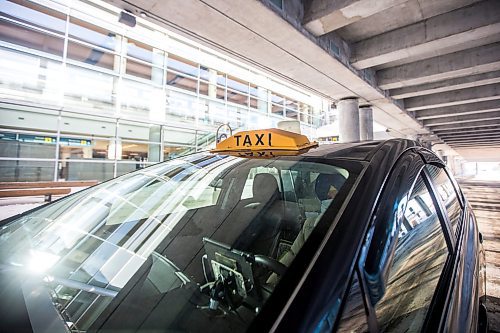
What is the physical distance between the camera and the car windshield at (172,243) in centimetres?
89

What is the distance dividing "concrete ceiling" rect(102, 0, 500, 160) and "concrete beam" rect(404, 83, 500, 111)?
3 centimetres

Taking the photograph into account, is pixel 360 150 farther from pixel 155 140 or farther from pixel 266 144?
pixel 155 140

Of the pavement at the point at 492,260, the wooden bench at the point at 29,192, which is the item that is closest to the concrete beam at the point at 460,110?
the pavement at the point at 492,260

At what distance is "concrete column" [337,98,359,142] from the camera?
8312 millimetres

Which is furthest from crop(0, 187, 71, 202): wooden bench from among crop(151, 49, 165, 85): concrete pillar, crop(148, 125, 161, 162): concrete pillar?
crop(151, 49, 165, 85): concrete pillar

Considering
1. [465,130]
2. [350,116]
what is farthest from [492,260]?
[465,130]

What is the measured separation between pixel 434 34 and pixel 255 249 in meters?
5.89

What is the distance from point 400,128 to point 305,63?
33.7ft

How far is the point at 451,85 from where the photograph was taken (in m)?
7.34

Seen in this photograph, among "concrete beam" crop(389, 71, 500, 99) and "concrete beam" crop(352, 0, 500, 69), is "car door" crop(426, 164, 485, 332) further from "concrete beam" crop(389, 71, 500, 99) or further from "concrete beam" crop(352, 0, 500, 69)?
"concrete beam" crop(389, 71, 500, 99)

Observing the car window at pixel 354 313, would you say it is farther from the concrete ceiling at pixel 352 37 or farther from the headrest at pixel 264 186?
the concrete ceiling at pixel 352 37

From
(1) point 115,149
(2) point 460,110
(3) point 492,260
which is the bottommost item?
(3) point 492,260

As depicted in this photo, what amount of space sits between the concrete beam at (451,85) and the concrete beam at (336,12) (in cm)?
489

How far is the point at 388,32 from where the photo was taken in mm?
5520
